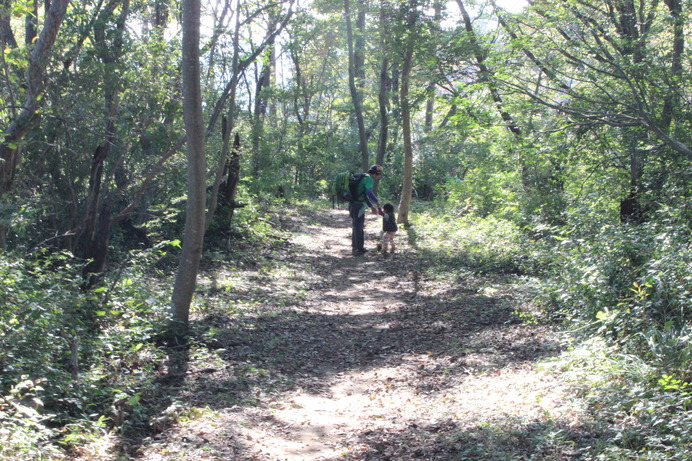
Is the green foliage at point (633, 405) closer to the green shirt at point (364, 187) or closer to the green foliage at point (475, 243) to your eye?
the green foliage at point (475, 243)

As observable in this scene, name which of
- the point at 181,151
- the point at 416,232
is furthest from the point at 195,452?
the point at 416,232

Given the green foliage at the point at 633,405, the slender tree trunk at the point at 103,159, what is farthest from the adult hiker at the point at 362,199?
the green foliage at the point at 633,405

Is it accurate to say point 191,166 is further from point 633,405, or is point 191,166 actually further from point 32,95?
point 633,405

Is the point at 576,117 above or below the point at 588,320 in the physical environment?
above

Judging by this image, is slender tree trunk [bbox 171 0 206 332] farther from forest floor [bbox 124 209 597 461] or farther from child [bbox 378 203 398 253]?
child [bbox 378 203 398 253]

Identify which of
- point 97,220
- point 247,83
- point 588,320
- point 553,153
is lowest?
point 588,320

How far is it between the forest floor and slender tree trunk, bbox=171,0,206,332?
588mm

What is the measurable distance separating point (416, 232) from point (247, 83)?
40.3 feet

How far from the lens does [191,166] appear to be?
7066 millimetres

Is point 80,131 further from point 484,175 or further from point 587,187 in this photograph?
point 484,175

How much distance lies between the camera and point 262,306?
9469 mm

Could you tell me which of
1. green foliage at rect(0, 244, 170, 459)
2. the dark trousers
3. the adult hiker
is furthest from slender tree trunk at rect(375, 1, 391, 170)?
green foliage at rect(0, 244, 170, 459)

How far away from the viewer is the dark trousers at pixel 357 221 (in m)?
13.2

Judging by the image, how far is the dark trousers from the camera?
43.3ft
